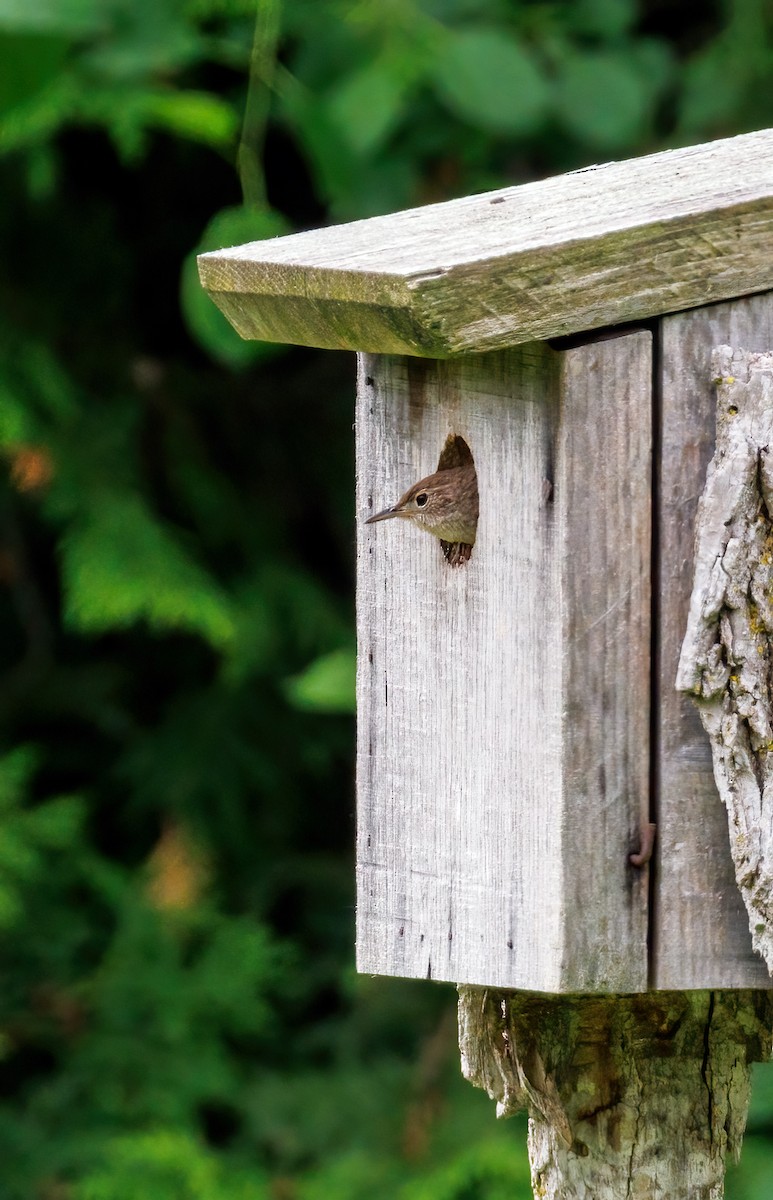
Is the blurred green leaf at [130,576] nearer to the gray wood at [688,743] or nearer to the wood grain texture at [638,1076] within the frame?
the wood grain texture at [638,1076]

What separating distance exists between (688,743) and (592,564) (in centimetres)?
20

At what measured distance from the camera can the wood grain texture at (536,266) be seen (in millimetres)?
1609

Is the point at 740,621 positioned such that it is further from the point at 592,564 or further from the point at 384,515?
the point at 384,515

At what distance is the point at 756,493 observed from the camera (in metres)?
1.69

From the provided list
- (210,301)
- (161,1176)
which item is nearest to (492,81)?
(210,301)

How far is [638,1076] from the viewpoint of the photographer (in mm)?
1910

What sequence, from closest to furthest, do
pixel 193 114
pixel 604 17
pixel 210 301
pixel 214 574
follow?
pixel 210 301 < pixel 193 114 < pixel 604 17 < pixel 214 574

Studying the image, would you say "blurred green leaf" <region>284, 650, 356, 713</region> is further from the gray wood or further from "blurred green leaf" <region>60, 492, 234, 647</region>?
the gray wood

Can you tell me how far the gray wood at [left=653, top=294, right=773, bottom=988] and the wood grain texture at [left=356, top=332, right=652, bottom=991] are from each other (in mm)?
22

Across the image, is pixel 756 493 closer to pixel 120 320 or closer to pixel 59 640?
pixel 120 320

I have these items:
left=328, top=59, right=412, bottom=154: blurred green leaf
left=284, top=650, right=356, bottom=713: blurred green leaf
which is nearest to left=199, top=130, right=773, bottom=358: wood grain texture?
left=284, top=650, right=356, bottom=713: blurred green leaf

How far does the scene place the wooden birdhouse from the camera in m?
1.66

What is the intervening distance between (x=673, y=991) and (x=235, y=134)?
2.51 meters

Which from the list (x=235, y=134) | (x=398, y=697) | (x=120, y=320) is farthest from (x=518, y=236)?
(x=120, y=320)
